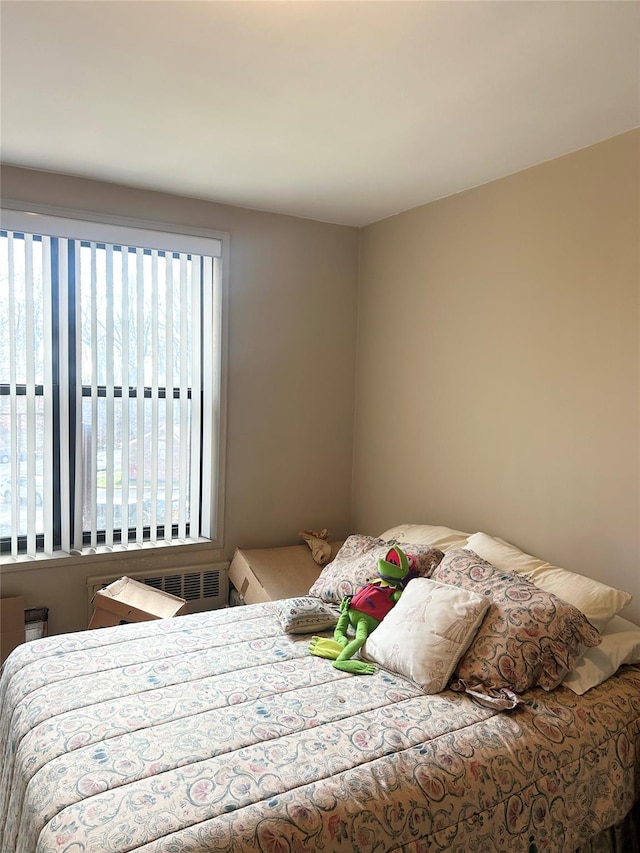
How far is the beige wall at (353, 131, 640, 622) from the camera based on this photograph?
2.30 m

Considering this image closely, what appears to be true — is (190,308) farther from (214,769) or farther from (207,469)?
→ (214,769)

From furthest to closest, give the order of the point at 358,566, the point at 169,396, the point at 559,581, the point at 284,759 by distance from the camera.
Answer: the point at 169,396 → the point at 358,566 → the point at 559,581 → the point at 284,759

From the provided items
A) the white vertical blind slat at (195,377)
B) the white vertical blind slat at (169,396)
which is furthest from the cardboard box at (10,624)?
the white vertical blind slat at (195,377)

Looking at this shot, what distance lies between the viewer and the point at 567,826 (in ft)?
5.69

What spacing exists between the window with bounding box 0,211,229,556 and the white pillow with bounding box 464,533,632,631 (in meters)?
1.54

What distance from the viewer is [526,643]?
194 centimetres

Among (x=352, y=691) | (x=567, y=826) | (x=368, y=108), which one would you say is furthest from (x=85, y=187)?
(x=567, y=826)

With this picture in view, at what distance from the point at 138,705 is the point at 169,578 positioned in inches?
56.7

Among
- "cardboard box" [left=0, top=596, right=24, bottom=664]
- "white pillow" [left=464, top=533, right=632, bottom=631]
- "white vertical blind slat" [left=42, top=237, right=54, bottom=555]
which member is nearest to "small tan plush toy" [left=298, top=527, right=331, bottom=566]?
"white pillow" [left=464, top=533, right=632, bottom=631]

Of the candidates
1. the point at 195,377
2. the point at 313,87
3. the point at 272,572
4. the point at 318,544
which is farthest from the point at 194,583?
the point at 313,87

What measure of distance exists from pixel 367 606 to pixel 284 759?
85 cm

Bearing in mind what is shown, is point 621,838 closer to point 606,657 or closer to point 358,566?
point 606,657

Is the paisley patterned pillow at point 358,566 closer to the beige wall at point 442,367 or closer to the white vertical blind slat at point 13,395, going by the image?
the beige wall at point 442,367

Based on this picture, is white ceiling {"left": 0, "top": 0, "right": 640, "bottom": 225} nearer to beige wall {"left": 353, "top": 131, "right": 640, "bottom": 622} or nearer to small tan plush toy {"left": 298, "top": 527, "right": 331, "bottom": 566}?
beige wall {"left": 353, "top": 131, "right": 640, "bottom": 622}
